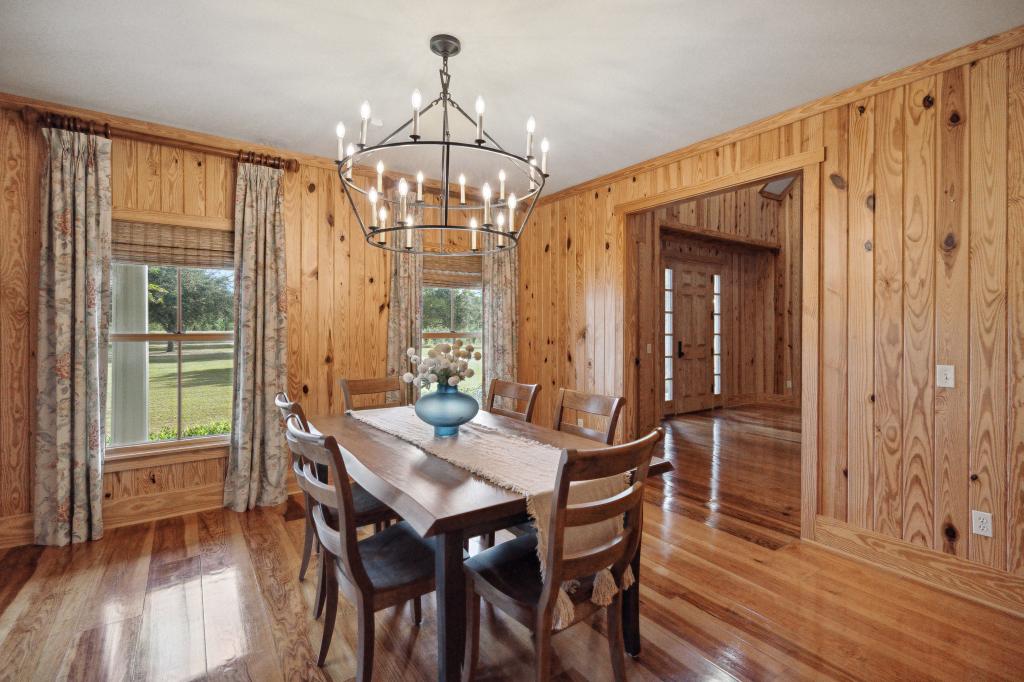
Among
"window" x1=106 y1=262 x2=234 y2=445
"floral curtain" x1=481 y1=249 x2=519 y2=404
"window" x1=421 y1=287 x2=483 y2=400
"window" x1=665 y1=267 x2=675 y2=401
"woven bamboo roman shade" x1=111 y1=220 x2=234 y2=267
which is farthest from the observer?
"window" x1=665 y1=267 x2=675 y2=401

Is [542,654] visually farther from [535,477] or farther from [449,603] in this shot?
[535,477]

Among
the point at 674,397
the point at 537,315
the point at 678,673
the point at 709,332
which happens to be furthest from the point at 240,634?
the point at 709,332

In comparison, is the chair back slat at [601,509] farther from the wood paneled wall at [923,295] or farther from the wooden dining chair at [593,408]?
the wood paneled wall at [923,295]

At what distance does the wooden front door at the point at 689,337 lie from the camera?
7191 millimetres

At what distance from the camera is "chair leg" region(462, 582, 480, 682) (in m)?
1.61

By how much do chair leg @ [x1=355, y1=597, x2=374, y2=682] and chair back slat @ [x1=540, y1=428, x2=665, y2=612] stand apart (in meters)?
0.56

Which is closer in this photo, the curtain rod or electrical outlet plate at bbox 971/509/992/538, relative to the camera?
electrical outlet plate at bbox 971/509/992/538

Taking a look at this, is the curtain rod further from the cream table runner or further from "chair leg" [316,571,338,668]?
"chair leg" [316,571,338,668]

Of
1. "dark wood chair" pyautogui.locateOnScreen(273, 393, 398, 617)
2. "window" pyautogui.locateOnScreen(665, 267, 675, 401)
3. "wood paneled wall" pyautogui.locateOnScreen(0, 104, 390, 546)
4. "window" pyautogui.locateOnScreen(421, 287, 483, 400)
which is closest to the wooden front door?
"window" pyautogui.locateOnScreen(665, 267, 675, 401)

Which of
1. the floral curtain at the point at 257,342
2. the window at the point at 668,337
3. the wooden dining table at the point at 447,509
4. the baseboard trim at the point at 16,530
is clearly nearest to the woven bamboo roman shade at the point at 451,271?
the floral curtain at the point at 257,342

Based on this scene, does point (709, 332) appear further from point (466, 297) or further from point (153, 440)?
point (153, 440)

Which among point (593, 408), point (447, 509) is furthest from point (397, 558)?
point (593, 408)

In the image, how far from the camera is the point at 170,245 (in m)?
3.36

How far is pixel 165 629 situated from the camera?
210 centimetres
